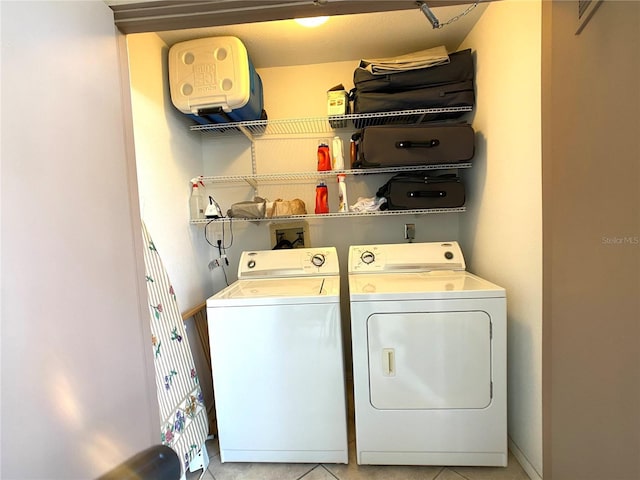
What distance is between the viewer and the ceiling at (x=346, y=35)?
1.67m

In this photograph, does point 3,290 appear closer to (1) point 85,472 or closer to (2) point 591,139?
(1) point 85,472

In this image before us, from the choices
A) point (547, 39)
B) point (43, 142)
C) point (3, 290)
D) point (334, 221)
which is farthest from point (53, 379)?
point (334, 221)

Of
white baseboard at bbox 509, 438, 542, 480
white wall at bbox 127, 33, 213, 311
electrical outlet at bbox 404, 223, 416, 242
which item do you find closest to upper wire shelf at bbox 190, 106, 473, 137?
white wall at bbox 127, 33, 213, 311

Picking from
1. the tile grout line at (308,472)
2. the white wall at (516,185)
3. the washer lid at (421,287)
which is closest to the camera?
the white wall at (516,185)

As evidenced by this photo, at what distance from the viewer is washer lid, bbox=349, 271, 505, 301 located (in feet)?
4.57

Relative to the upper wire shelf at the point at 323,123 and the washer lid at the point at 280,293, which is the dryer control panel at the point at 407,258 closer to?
the washer lid at the point at 280,293

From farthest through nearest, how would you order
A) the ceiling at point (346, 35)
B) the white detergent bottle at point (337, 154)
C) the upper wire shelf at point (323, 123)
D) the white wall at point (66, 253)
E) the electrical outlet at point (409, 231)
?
the electrical outlet at point (409, 231)
the white detergent bottle at point (337, 154)
the upper wire shelf at point (323, 123)
the ceiling at point (346, 35)
the white wall at point (66, 253)

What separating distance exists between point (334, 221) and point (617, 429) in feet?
5.88

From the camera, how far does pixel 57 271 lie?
564 mm

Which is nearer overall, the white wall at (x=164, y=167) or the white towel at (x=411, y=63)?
the white wall at (x=164, y=167)

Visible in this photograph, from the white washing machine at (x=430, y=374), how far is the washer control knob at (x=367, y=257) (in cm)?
43


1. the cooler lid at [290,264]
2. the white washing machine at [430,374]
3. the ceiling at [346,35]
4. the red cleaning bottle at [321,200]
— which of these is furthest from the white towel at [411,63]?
the white washing machine at [430,374]

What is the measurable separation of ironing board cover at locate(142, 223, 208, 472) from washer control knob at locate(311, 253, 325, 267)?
0.88 m

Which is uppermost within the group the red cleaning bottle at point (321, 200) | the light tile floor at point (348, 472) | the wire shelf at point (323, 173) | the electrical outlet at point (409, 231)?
the wire shelf at point (323, 173)
